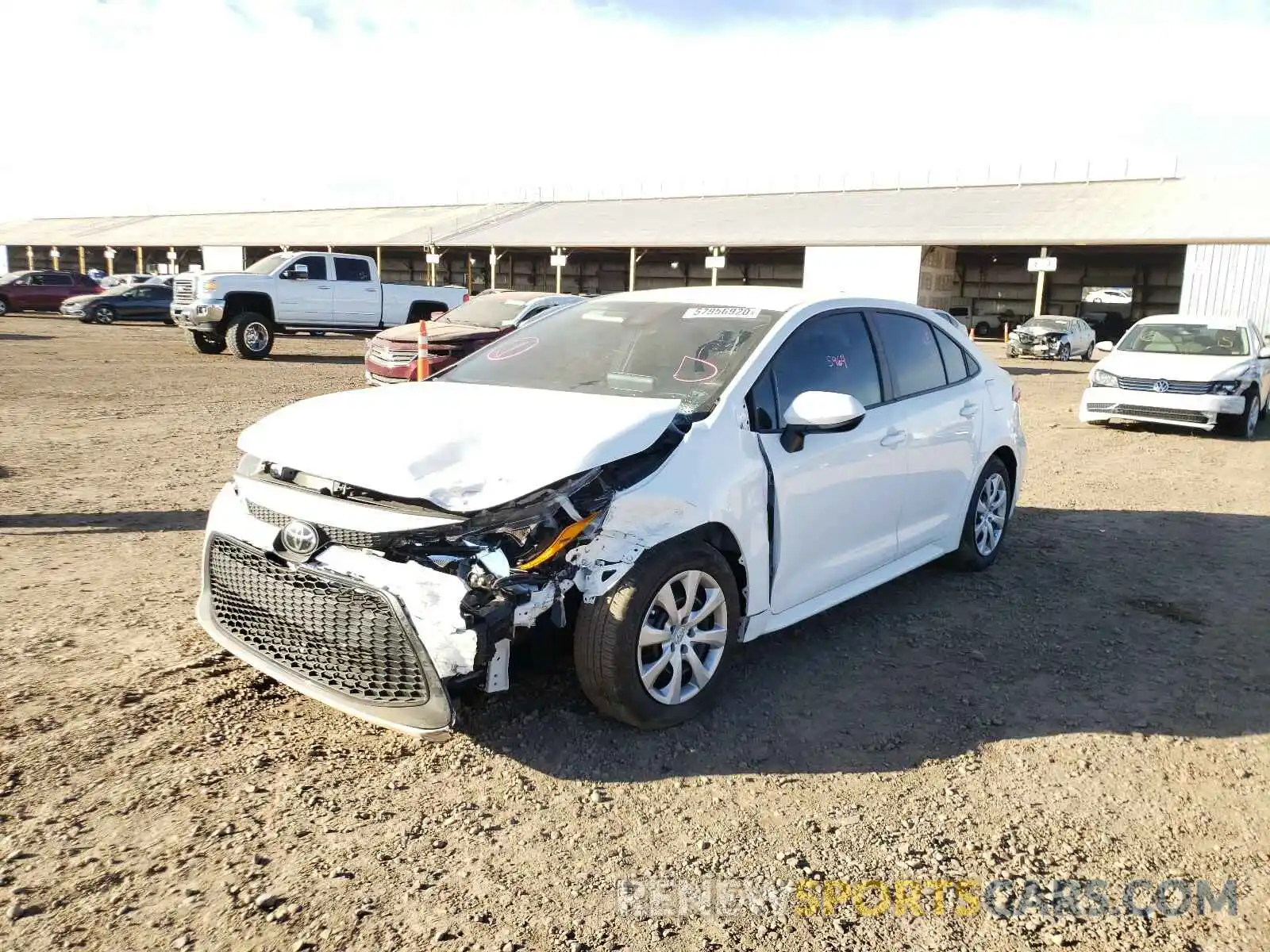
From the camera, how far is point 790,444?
4.03 metres

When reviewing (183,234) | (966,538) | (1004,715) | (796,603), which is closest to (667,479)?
(796,603)

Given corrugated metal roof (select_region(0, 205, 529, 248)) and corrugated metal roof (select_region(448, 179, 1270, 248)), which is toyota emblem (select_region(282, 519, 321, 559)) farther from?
corrugated metal roof (select_region(0, 205, 529, 248))

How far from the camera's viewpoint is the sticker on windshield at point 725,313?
4.50m

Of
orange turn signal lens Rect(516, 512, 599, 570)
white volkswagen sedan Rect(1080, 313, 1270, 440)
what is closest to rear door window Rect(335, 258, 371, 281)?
white volkswagen sedan Rect(1080, 313, 1270, 440)

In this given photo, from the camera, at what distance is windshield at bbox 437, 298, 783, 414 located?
418cm

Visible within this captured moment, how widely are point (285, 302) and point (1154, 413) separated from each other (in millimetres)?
15722

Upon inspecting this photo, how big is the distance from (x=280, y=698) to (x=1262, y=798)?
143 inches

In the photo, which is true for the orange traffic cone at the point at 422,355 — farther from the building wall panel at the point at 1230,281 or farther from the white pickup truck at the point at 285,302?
the building wall panel at the point at 1230,281

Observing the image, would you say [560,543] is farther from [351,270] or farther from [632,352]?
[351,270]

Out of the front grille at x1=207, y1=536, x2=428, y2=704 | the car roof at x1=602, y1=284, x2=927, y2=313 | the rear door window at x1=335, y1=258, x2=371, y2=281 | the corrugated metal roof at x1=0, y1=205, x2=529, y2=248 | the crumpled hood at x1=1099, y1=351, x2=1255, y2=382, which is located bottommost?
the front grille at x1=207, y1=536, x2=428, y2=704

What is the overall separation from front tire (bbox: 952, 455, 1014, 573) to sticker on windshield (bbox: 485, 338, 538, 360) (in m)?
2.69

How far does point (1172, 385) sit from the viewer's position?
1207 centimetres

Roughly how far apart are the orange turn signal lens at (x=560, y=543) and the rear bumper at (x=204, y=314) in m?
17.8

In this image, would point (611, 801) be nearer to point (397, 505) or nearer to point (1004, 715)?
point (397, 505)
